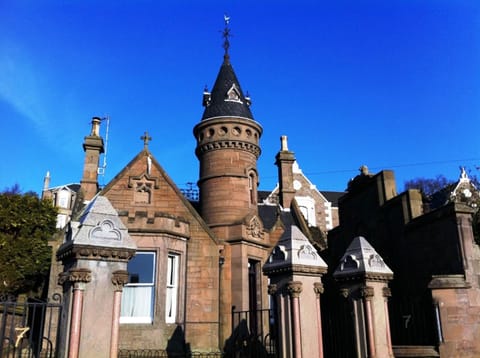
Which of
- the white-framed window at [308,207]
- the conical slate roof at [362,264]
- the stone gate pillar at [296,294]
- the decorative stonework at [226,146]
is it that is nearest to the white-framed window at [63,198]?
the white-framed window at [308,207]

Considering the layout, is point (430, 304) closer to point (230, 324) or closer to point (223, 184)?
point (230, 324)

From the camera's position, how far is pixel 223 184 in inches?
779

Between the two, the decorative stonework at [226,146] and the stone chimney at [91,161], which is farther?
the stone chimney at [91,161]

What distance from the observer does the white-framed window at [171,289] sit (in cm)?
1592

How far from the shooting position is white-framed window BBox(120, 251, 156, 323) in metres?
15.2

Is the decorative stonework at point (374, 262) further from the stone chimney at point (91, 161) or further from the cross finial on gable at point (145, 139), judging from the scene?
the stone chimney at point (91, 161)

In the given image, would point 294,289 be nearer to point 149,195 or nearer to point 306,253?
point 306,253

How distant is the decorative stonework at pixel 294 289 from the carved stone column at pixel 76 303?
146 inches

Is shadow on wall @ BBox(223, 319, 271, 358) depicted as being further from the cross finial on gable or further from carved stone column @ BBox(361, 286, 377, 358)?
the cross finial on gable

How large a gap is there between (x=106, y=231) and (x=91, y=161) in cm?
2034

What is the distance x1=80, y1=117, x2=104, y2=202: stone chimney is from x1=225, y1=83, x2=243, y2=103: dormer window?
9705mm

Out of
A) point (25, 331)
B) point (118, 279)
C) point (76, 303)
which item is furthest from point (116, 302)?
point (25, 331)

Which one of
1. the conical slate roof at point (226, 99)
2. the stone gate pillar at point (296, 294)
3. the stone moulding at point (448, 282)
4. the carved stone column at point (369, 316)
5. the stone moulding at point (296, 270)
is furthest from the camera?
the conical slate roof at point (226, 99)

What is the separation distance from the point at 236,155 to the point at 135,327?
8.85m
